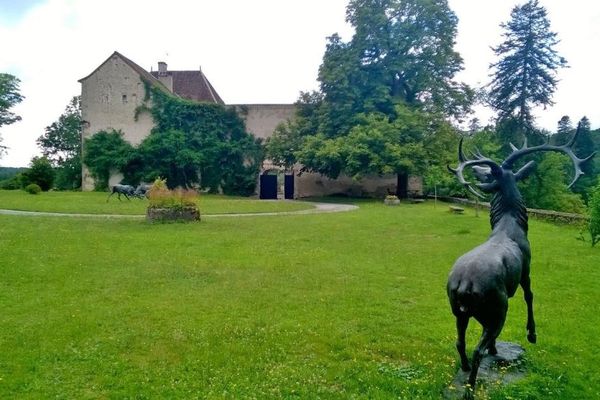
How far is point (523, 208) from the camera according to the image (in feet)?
16.5

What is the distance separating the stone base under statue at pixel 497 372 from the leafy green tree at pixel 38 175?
37.2 m

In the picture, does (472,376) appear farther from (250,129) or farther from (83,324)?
(250,129)

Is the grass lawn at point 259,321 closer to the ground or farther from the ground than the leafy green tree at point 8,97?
closer to the ground

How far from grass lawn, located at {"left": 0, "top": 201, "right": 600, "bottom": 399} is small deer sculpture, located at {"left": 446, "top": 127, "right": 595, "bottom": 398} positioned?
1.87ft

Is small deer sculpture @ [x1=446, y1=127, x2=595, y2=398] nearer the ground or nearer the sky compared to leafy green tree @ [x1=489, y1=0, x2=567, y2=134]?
nearer the ground

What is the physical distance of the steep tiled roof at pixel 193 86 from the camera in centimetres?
4172

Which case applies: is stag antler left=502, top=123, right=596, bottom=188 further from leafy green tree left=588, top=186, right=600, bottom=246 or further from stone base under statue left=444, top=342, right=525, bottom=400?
leafy green tree left=588, top=186, right=600, bottom=246

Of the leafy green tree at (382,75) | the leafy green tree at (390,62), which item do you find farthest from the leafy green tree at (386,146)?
the leafy green tree at (390,62)

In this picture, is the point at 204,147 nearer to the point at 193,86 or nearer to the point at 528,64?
the point at 193,86

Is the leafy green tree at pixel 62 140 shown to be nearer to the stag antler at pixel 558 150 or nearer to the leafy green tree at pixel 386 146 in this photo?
the leafy green tree at pixel 386 146

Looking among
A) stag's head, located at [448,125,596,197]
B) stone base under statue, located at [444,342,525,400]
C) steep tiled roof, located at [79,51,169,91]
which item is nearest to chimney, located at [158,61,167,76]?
steep tiled roof, located at [79,51,169,91]

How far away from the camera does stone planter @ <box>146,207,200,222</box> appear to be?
53.7 feet

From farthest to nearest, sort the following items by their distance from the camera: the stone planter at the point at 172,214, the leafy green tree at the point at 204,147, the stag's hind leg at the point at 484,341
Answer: the leafy green tree at the point at 204,147, the stone planter at the point at 172,214, the stag's hind leg at the point at 484,341

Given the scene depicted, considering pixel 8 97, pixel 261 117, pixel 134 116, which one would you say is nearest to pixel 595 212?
pixel 261 117
